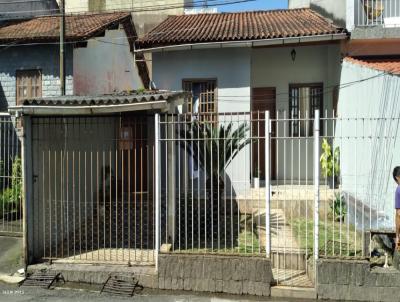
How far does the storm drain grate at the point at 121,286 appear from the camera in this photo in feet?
22.3

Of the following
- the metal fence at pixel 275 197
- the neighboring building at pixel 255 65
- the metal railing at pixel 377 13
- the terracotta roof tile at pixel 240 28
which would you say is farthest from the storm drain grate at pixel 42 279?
the metal railing at pixel 377 13

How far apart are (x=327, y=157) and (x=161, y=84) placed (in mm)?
4473

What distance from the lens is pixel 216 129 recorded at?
9359 mm

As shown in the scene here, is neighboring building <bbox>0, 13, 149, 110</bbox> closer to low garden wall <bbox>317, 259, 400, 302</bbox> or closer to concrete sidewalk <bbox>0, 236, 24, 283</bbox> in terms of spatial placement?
concrete sidewalk <bbox>0, 236, 24, 283</bbox>

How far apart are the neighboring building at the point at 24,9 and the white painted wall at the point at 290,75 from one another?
368 inches

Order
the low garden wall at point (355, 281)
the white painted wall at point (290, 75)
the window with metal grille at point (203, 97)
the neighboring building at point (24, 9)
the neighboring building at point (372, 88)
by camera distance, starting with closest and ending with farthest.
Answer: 1. the low garden wall at point (355, 281)
2. the neighboring building at point (372, 88)
3. the window with metal grille at point (203, 97)
4. the white painted wall at point (290, 75)
5. the neighboring building at point (24, 9)

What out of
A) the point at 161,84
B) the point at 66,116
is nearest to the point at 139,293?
the point at 66,116

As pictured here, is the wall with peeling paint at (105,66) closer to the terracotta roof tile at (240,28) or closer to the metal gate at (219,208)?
the terracotta roof tile at (240,28)

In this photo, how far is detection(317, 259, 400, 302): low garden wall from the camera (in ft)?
20.9

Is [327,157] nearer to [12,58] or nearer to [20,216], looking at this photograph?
[20,216]

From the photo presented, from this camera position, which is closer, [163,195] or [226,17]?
[163,195]

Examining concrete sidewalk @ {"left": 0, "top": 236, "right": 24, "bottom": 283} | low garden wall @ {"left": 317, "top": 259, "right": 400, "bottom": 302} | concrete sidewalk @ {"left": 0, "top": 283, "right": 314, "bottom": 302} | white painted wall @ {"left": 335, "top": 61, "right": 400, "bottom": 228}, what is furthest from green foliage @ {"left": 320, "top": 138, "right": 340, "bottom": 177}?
concrete sidewalk @ {"left": 0, "top": 236, "right": 24, "bottom": 283}

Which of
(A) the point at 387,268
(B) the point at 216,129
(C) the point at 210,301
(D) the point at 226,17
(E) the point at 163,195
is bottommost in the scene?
(C) the point at 210,301

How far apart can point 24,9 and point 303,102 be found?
1105 cm
